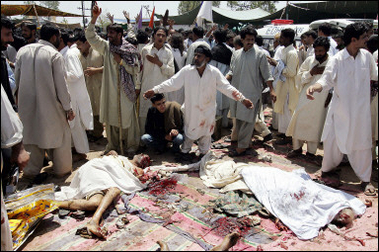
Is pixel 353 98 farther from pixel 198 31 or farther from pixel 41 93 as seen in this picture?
pixel 41 93

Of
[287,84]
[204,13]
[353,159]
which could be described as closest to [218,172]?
[353,159]

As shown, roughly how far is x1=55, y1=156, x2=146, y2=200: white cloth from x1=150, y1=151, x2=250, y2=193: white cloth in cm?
65

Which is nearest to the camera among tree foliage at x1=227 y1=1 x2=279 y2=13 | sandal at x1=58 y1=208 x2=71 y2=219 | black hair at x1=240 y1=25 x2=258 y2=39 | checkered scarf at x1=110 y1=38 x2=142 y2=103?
sandal at x1=58 y1=208 x2=71 y2=219

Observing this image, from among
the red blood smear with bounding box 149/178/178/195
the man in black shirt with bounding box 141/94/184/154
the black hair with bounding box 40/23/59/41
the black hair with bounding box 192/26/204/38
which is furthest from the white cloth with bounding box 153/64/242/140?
the black hair with bounding box 192/26/204/38

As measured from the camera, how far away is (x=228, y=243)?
2797 millimetres

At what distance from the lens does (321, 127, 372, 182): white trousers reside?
423 centimetres

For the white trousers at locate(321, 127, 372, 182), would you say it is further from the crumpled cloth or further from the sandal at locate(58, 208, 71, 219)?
the sandal at locate(58, 208, 71, 219)

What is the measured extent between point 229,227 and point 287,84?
3649mm

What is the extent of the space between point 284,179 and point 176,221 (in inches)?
52.0

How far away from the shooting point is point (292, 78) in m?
5.95

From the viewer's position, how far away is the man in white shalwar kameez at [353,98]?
4.07m

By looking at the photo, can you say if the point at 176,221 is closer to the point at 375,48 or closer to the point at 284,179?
the point at 284,179

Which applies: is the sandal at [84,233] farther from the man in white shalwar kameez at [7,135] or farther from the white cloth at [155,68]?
the white cloth at [155,68]

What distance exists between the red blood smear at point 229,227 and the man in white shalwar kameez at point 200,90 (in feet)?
6.53
